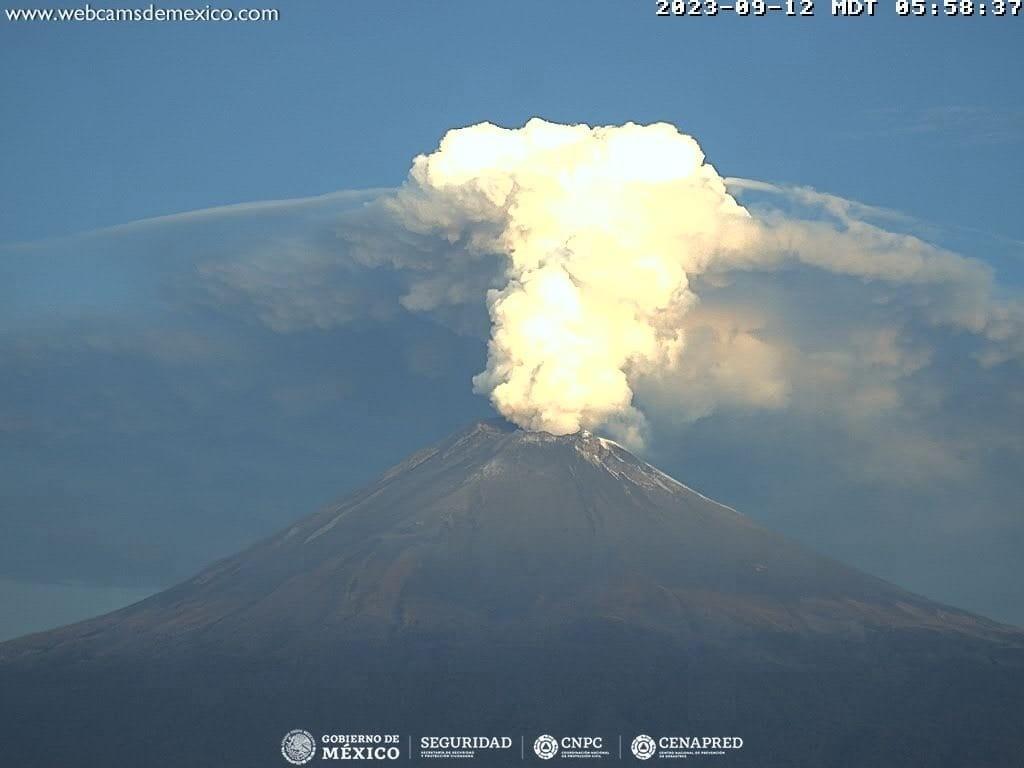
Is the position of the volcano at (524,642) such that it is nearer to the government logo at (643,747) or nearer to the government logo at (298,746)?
the government logo at (298,746)

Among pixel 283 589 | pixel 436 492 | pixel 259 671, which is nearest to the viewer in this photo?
pixel 259 671

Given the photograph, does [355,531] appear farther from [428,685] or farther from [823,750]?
[823,750]

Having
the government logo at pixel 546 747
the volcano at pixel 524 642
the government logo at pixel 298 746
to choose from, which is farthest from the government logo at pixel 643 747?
the government logo at pixel 298 746

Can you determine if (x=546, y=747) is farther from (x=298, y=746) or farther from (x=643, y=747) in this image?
(x=298, y=746)

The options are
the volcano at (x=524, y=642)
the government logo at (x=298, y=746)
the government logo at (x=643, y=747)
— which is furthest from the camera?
the volcano at (x=524, y=642)

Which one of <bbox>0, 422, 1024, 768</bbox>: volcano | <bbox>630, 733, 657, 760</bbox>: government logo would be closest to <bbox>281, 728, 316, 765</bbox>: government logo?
<bbox>0, 422, 1024, 768</bbox>: volcano

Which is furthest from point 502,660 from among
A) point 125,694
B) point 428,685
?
point 125,694

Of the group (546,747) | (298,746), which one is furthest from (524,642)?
(298,746)

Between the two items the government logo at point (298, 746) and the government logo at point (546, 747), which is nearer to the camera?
the government logo at point (298, 746)
